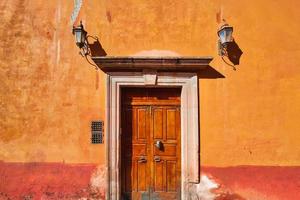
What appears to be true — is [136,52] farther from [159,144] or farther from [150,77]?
[159,144]

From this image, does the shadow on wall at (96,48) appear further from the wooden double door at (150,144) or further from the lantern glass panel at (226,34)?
the lantern glass panel at (226,34)

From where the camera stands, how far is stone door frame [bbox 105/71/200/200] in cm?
534

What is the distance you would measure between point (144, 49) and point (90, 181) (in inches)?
96.4

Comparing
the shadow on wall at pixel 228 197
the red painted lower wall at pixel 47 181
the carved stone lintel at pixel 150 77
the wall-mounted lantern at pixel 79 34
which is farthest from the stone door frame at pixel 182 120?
the wall-mounted lantern at pixel 79 34

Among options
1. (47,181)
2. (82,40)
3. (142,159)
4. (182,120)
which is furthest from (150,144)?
(82,40)

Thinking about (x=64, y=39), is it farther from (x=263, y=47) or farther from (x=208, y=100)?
(x=263, y=47)

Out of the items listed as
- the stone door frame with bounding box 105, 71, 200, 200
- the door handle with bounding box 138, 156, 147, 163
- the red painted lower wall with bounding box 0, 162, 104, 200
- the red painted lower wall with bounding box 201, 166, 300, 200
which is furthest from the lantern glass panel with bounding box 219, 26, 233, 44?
the red painted lower wall with bounding box 0, 162, 104, 200

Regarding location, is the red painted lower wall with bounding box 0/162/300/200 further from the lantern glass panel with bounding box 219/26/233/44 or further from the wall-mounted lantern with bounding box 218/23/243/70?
the lantern glass panel with bounding box 219/26/233/44

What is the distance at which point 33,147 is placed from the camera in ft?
17.9

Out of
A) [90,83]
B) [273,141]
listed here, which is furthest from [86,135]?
[273,141]

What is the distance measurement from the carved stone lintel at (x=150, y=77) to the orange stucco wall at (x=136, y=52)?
0.44 meters

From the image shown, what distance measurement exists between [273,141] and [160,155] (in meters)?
1.93

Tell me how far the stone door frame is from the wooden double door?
17 cm

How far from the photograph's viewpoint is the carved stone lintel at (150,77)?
5441 mm
